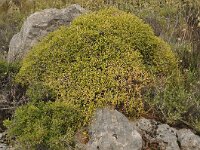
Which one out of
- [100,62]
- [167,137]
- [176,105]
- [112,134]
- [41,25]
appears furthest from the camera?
[41,25]

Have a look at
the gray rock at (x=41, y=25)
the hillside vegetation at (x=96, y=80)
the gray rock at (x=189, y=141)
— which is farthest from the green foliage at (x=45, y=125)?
the gray rock at (x=41, y=25)

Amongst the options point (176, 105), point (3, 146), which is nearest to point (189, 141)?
point (176, 105)

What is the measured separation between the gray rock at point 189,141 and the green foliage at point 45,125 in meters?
1.07

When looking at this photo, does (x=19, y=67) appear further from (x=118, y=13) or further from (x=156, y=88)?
(x=156, y=88)

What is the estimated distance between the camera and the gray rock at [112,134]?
4.39 meters

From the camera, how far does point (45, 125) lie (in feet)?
14.8

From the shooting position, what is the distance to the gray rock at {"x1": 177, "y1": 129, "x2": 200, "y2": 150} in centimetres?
451

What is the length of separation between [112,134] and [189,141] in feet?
2.64

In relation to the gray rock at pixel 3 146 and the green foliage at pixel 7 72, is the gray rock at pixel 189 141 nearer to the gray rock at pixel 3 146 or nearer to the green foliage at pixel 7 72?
the gray rock at pixel 3 146

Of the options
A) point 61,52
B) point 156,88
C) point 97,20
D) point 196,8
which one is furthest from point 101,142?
point 196,8

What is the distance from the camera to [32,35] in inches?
251

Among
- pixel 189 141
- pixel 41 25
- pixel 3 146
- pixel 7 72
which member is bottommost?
pixel 3 146

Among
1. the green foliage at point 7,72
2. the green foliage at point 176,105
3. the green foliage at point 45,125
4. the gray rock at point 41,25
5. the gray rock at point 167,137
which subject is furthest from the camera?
the gray rock at point 41,25

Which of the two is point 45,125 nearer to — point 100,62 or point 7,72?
point 100,62
